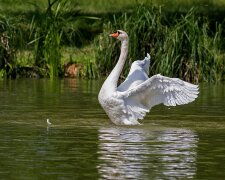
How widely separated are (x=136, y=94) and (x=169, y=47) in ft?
38.5

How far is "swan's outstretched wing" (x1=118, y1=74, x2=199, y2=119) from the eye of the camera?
56.6 feet

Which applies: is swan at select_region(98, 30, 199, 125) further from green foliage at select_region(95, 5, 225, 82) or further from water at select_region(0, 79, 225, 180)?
green foliage at select_region(95, 5, 225, 82)

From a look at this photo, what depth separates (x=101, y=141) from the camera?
1445 centimetres

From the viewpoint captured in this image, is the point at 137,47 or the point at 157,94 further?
the point at 137,47

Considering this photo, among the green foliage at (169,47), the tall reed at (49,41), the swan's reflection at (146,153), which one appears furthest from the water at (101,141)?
the tall reed at (49,41)

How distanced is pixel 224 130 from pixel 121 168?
4746 millimetres

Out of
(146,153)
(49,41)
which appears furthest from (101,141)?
(49,41)

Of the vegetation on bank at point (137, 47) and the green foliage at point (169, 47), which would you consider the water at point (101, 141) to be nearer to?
the green foliage at point (169, 47)

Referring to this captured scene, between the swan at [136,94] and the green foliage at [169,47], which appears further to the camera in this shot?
the green foliage at [169,47]

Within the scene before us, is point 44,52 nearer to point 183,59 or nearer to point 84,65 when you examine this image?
point 84,65

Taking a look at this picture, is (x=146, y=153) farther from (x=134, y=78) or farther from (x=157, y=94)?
(x=134, y=78)

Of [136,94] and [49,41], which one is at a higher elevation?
[49,41]

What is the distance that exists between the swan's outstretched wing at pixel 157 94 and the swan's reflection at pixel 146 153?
2.93ft

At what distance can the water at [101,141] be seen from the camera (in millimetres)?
11570
